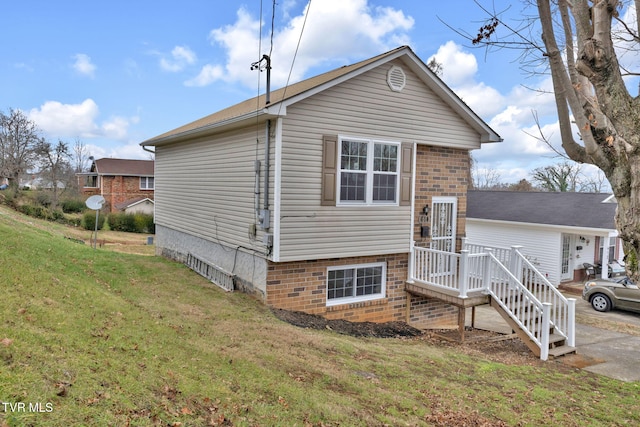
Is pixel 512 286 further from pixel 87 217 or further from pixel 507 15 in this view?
pixel 87 217

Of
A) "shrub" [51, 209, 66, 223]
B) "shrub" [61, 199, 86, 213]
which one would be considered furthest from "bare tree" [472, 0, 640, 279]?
"shrub" [61, 199, 86, 213]

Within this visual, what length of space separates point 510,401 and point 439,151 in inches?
261

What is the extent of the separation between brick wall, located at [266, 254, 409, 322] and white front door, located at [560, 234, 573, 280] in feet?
37.3

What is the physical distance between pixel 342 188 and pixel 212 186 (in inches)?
153

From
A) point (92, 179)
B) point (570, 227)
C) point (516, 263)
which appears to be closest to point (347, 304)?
point (516, 263)

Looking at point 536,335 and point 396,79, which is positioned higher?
point 396,79

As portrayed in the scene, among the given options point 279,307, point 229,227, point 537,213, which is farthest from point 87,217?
point 537,213

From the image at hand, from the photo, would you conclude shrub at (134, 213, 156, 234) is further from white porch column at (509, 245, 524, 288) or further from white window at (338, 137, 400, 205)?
white porch column at (509, 245, 524, 288)

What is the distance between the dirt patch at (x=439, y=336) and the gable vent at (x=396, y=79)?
5523 mm

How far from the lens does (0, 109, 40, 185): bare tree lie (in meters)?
35.3

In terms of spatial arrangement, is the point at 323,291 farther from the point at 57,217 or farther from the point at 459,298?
the point at 57,217

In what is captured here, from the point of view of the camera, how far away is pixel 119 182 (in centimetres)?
4044

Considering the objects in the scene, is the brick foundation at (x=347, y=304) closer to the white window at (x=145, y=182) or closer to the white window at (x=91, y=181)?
the white window at (x=145, y=182)

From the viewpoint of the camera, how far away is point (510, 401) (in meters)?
5.73
